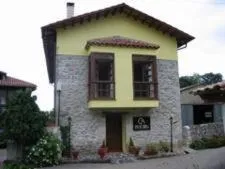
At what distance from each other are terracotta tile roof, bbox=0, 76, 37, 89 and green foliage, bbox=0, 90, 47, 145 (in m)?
10.0

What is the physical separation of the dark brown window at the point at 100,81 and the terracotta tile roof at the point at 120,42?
1.81 ft

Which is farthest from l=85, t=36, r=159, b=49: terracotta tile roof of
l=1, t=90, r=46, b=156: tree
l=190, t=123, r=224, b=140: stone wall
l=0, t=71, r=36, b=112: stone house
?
l=0, t=71, r=36, b=112: stone house

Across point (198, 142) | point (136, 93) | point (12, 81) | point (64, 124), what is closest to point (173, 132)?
point (198, 142)

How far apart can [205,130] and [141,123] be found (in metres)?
4.80

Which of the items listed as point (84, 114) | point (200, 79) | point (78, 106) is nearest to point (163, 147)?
point (84, 114)

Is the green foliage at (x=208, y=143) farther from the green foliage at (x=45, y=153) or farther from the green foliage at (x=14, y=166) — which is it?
the green foliage at (x=14, y=166)

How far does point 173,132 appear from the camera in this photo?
67.5 ft

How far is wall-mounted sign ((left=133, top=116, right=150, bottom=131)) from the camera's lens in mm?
19812

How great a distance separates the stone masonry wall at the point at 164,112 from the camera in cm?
1981

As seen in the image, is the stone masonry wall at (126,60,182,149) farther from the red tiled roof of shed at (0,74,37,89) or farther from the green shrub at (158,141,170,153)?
the red tiled roof of shed at (0,74,37,89)

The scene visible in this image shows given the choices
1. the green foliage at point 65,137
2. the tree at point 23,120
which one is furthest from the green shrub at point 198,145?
the tree at point 23,120

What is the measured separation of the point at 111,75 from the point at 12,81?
37.2 ft

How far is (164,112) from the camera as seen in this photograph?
2053cm

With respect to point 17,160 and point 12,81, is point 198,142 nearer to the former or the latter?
point 17,160
